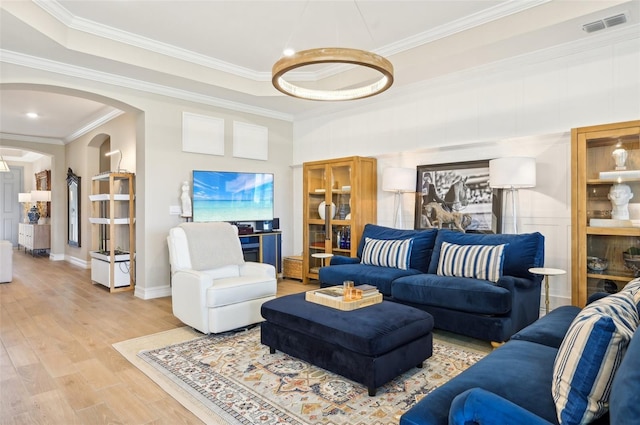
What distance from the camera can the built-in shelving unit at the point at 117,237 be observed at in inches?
207

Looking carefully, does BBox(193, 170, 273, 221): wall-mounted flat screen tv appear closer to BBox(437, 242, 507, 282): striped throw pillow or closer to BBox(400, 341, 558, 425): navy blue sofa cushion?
BBox(437, 242, 507, 282): striped throw pillow

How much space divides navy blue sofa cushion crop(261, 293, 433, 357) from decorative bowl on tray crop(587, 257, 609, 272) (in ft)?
5.63

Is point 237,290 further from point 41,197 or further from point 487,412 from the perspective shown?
point 41,197

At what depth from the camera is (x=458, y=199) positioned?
176 inches

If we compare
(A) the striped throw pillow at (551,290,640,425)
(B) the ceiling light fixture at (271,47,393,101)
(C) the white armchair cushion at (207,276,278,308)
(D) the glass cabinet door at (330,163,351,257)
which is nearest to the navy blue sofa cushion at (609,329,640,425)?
(A) the striped throw pillow at (551,290,640,425)

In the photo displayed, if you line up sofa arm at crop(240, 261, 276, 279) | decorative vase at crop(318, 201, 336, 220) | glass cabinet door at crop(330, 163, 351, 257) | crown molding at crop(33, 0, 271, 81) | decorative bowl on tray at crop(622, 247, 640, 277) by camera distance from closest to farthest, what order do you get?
1. decorative bowl on tray at crop(622, 247, 640, 277)
2. crown molding at crop(33, 0, 271, 81)
3. sofa arm at crop(240, 261, 276, 279)
4. glass cabinet door at crop(330, 163, 351, 257)
5. decorative vase at crop(318, 201, 336, 220)

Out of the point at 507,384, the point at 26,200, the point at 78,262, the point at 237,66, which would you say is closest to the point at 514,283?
the point at 507,384

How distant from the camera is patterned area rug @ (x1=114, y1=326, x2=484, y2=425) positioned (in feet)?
6.98

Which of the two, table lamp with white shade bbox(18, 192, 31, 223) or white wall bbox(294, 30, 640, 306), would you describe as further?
table lamp with white shade bbox(18, 192, 31, 223)

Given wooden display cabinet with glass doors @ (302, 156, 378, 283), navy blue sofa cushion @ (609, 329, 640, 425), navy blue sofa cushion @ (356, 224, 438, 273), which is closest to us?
navy blue sofa cushion @ (609, 329, 640, 425)

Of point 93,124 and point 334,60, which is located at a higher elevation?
point 93,124

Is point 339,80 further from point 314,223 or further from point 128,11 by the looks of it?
point 128,11

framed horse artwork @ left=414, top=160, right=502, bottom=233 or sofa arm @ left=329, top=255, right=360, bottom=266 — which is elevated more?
framed horse artwork @ left=414, top=160, right=502, bottom=233

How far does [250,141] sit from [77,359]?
150 inches
